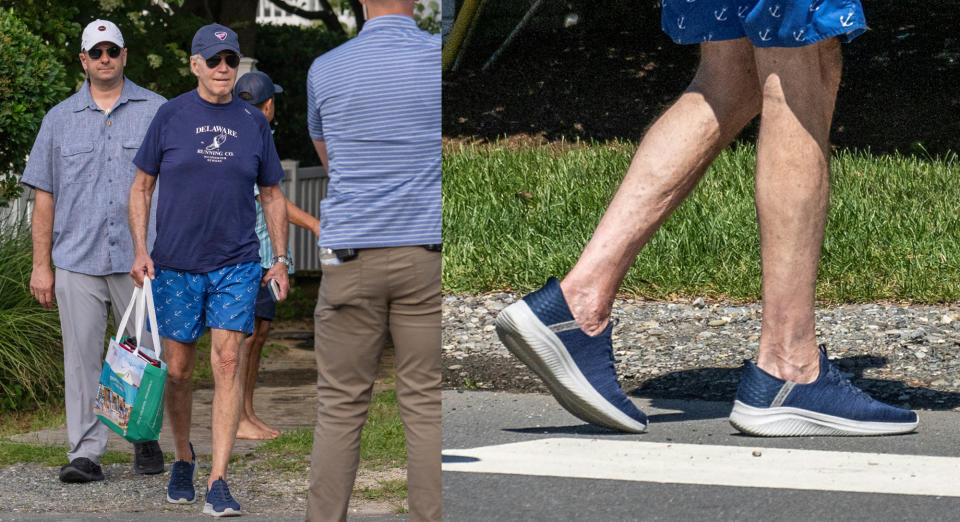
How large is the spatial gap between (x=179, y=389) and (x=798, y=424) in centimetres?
332

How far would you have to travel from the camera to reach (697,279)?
1.77m

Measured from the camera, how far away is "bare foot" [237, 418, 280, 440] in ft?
19.3

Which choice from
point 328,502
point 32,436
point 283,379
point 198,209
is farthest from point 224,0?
point 328,502

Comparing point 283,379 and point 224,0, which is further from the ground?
point 224,0

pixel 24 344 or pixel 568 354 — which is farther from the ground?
pixel 568 354

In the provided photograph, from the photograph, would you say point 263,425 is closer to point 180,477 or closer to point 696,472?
point 180,477

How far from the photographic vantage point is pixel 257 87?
18.5ft

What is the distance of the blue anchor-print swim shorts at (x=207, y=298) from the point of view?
4434 millimetres

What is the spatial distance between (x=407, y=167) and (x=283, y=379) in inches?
239

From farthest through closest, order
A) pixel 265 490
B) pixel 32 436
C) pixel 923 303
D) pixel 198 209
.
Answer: pixel 32 436
pixel 265 490
pixel 198 209
pixel 923 303

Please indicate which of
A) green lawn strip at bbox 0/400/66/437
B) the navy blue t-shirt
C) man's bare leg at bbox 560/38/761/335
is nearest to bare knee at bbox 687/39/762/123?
man's bare leg at bbox 560/38/761/335

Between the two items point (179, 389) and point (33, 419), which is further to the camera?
point (33, 419)

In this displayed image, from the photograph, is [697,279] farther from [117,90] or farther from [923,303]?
[117,90]

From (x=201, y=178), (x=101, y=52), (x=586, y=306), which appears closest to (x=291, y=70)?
(x=101, y=52)
